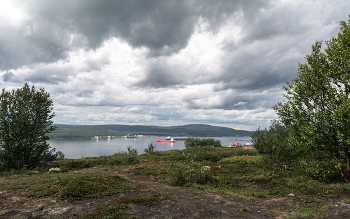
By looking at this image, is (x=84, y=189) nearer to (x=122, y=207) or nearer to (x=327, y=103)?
(x=122, y=207)

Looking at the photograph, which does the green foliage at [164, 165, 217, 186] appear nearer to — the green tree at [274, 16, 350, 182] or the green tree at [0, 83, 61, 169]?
the green tree at [274, 16, 350, 182]

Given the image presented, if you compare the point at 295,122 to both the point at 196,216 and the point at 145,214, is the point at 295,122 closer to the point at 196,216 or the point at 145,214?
the point at 196,216

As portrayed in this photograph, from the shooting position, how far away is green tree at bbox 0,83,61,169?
2556 centimetres

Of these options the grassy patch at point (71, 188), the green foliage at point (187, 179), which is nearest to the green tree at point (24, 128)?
the grassy patch at point (71, 188)

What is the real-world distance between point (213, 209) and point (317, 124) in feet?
42.3

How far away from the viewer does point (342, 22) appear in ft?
63.8

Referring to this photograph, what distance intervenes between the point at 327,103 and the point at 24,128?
115 ft

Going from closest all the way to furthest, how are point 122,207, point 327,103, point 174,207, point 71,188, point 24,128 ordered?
point 122,207 < point 174,207 < point 71,188 < point 327,103 < point 24,128

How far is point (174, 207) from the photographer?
11.4 metres

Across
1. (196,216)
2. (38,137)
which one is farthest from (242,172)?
(38,137)

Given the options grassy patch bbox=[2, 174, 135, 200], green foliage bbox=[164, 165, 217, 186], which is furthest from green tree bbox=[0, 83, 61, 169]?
green foliage bbox=[164, 165, 217, 186]

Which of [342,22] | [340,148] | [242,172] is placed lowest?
[242,172]

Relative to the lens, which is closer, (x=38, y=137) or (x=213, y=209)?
(x=213, y=209)

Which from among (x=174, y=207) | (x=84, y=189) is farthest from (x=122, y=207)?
(x=84, y=189)
